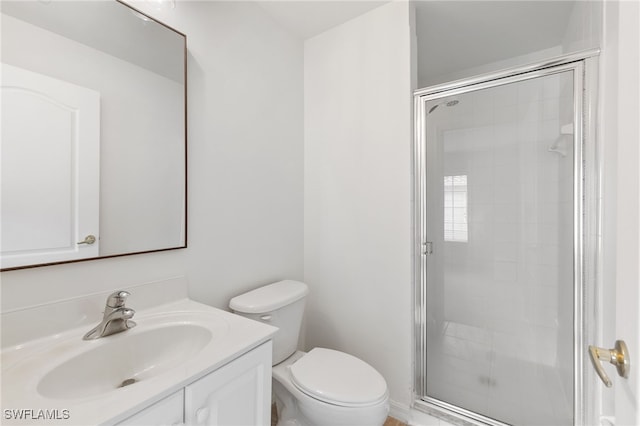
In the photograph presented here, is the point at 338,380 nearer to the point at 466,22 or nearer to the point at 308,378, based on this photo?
the point at 308,378

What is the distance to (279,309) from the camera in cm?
141

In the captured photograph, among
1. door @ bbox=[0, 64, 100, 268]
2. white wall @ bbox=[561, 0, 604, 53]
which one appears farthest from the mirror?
white wall @ bbox=[561, 0, 604, 53]

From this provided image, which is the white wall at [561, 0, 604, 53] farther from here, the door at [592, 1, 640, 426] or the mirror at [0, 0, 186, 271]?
the mirror at [0, 0, 186, 271]

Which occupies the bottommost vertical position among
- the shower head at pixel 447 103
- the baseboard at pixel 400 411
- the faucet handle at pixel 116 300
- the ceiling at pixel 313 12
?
the baseboard at pixel 400 411

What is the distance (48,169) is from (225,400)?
2.88 ft

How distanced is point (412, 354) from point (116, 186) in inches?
63.7

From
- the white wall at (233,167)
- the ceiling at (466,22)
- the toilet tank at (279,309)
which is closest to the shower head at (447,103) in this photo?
the ceiling at (466,22)

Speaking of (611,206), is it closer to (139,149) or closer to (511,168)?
(511,168)

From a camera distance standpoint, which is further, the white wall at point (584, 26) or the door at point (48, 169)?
the white wall at point (584, 26)

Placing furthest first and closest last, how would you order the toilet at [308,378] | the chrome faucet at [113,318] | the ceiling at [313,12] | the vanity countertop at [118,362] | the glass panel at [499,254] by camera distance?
the ceiling at [313,12]
the glass panel at [499,254]
the toilet at [308,378]
the chrome faucet at [113,318]
the vanity countertop at [118,362]

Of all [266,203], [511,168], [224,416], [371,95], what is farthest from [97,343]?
[511,168]

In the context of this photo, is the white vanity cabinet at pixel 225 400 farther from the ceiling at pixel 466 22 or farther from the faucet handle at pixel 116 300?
the ceiling at pixel 466 22

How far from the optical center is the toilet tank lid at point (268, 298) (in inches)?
52.1

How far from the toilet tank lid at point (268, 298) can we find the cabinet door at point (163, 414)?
1.92 feet
